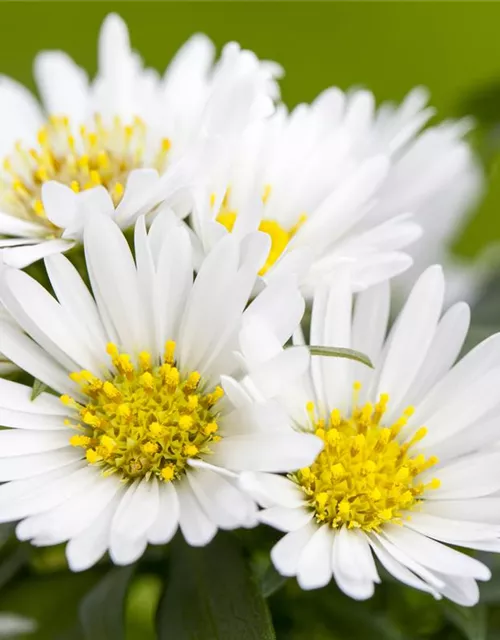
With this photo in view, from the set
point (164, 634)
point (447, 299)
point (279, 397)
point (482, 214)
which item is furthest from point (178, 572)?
point (482, 214)

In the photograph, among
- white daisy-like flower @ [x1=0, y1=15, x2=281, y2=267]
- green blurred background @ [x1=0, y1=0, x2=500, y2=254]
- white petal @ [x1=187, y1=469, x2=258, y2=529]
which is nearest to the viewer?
white petal @ [x1=187, y1=469, x2=258, y2=529]

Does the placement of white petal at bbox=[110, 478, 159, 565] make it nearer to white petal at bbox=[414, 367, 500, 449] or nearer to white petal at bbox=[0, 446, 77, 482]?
white petal at bbox=[0, 446, 77, 482]

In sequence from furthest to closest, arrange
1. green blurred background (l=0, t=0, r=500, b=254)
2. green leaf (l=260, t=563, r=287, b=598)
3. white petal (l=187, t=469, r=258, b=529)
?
1. green blurred background (l=0, t=0, r=500, b=254)
2. green leaf (l=260, t=563, r=287, b=598)
3. white petal (l=187, t=469, r=258, b=529)

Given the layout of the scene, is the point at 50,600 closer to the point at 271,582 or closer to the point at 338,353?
the point at 271,582

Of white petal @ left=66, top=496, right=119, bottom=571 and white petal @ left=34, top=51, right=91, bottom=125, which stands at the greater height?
white petal @ left=34, top=51, right=91, bottom=125

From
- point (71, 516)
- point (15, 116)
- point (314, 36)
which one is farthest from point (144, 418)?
point (314, 36)

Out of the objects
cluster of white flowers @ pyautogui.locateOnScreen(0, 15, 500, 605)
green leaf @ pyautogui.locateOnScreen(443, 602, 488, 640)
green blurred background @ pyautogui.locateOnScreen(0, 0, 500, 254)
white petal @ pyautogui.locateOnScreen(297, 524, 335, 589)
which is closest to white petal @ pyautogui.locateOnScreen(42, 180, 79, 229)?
cluster of white flowers @ pyautogui.locateOnScreen(0, 15, 500, 605)
